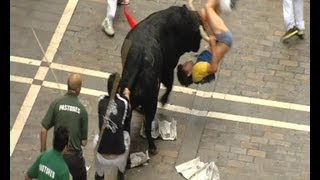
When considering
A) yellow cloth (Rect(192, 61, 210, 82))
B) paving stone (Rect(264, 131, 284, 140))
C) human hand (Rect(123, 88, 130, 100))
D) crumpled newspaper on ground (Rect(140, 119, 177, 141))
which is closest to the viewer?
human hand (Rect(123, 88, 130, 100))

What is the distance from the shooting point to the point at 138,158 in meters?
9.95

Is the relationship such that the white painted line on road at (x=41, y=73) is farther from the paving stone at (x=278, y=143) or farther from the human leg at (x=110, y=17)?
the paving stone at (x=278, y=143)

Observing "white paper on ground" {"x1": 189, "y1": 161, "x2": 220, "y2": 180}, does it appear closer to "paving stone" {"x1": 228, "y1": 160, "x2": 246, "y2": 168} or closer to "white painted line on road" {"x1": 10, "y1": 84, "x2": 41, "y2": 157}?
"paving stone" {"x1": 228, "y1": 160, "x2": 246, "y2": 168}

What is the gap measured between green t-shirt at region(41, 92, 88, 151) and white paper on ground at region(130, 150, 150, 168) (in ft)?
3.87

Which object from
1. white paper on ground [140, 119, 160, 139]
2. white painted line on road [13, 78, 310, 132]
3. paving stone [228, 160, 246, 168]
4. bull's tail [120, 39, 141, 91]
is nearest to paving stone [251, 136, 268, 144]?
white painted line on road [13, 78, 310, 132]

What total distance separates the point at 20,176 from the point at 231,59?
3.68 m

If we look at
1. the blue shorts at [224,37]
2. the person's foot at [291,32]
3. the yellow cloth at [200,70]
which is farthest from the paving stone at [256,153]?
the person's foot at [291,32]

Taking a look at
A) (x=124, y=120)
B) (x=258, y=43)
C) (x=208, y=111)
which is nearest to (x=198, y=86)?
(x=208, y=111)

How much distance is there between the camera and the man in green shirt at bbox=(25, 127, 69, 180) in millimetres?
8055

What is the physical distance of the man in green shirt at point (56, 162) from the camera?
8.05m

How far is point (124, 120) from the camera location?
887cm

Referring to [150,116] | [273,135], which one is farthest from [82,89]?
[273,135]

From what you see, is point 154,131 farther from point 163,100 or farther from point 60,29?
point 60,29

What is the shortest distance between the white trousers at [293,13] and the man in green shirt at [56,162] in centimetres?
489
